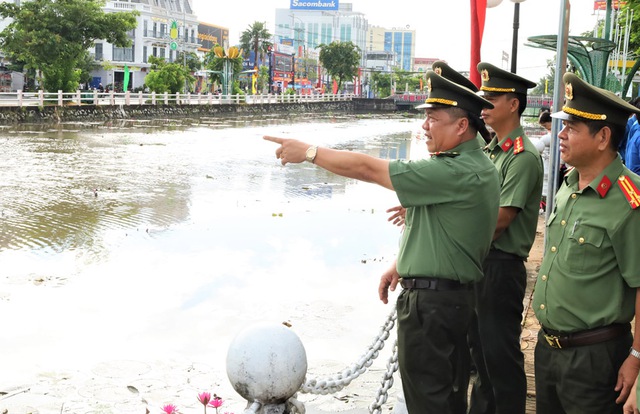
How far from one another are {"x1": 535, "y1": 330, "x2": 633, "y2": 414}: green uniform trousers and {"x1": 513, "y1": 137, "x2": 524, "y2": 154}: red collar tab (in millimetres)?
1176

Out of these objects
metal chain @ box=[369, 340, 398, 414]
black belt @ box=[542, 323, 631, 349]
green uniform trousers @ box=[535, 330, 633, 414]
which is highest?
black belt @ box=[542, 323, 631, 349]

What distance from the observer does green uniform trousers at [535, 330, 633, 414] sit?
252 cm

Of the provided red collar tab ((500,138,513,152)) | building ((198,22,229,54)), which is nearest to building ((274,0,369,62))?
building ((198,22,229,54))

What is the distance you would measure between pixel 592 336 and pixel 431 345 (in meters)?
0.52

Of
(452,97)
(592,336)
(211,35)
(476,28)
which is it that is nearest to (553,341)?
(592,336)

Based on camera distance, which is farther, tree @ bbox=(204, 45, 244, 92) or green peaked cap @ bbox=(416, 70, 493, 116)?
tree @ bbox=(204, 45, 244, 92)

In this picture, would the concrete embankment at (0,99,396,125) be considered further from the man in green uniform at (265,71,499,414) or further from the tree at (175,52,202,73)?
the man in green uniform at (265,71,499,414)

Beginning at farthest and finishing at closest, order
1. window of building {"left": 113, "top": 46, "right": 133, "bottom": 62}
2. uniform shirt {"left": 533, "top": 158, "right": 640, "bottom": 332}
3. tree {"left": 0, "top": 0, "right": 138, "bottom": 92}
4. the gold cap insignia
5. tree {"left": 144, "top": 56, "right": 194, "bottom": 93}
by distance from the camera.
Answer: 1. window of building {"left": 113, "top": 46, "right": 133, "bottom": 62}
2. tree {"left": 144, "top": 56, "right": 194, "bottom": 93}
3. tree {"left": 0, "top": 0, "right": 138, "bottom": 92}
4. the gold cap insignia
5. uniform shirt {"left": 533, "top": 158, "right": 640, "bottom": 332}

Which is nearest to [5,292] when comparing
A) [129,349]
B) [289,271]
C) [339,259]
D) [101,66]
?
[129,349]

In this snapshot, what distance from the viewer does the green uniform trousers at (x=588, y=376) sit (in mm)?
2520

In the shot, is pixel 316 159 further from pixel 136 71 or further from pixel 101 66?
pixel 136 71

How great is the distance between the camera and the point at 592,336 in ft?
8.41

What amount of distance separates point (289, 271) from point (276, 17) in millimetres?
183882

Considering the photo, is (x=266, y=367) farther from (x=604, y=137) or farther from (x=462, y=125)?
(x=604, y=137)
